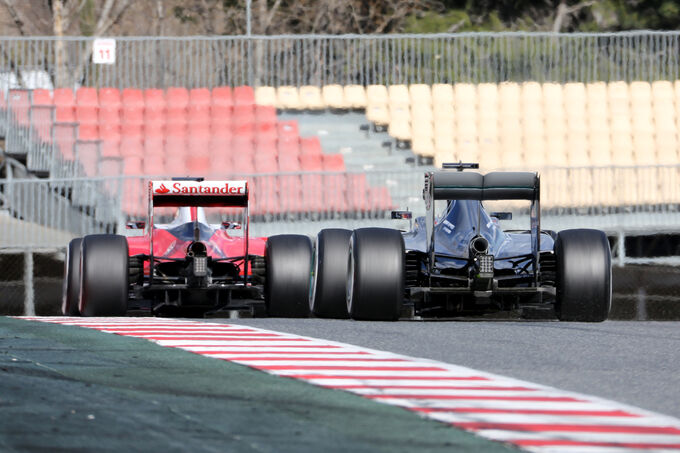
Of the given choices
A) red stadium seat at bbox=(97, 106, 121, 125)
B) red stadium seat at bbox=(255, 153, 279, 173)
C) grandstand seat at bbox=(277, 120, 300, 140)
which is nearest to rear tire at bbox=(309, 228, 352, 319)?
red stadium seat at bbox=(255, 153, 279, 173)

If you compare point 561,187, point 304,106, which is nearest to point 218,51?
point 304,106

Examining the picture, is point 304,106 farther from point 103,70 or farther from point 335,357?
point 335,357

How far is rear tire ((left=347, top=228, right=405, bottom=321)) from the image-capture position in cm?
1373

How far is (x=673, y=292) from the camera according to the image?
741 inches

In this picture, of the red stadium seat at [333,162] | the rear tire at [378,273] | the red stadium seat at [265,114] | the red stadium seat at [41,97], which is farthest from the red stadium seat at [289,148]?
the rear tire at [378,273]

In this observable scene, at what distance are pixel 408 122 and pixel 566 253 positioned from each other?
12204mm

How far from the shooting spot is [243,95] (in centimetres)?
2602

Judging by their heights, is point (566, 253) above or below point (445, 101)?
below

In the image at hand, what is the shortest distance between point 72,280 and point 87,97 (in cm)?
1077

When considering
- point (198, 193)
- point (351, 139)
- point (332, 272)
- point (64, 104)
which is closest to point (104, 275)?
point (198, 193)

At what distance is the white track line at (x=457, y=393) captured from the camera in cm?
721

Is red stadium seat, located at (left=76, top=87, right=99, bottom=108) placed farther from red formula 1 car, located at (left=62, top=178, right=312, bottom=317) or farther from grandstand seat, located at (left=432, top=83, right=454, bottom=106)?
red formula 1 car, located at (left=62, top=178, right=312, bottom=317)

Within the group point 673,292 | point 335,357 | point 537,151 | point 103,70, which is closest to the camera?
point 335,357

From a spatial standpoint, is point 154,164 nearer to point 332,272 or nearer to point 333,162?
point 333,162
